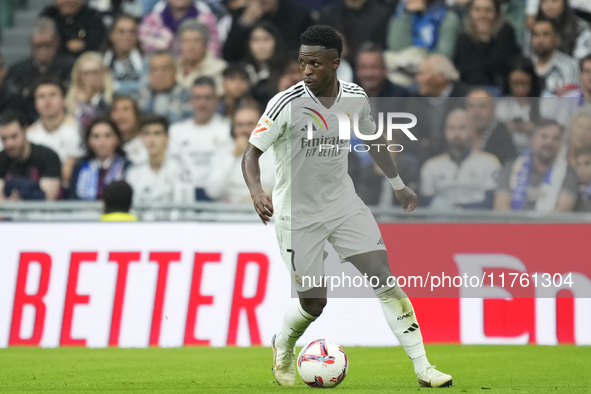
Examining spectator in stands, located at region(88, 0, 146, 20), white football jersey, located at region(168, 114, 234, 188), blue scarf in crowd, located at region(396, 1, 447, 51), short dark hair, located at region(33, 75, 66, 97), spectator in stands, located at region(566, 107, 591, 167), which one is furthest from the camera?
spectator in stands, located at region(88, 0, 146, 20)

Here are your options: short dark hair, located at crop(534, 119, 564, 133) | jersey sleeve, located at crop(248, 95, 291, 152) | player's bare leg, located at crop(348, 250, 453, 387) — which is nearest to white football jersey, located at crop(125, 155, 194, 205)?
short dark hair, located at crop(534, 119, 564, 133)

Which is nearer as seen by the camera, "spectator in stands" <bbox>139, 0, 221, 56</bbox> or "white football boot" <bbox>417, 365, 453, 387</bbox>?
"white football boot" <bbox>417, 365, 453, 387</bbox>

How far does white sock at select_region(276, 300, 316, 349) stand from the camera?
22.6 ft

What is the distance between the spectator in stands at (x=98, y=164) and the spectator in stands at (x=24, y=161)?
0.25m

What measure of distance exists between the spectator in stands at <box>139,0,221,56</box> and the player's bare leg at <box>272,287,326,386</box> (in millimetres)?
7128

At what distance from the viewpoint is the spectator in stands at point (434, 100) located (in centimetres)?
1019

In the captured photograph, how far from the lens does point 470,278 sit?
10.1 m

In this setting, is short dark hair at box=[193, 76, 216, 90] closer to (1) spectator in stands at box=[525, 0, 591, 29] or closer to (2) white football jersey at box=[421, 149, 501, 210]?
(2) white football jersey at box=[421, 149, 501, 210]

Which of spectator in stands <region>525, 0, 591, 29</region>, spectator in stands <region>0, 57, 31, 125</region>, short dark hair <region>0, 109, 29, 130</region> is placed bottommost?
short dark hair <region>0, 109, 29, 130</region>

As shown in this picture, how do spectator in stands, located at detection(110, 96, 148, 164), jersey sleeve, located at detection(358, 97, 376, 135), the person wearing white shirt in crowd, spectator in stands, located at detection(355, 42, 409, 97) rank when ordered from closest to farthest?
jersey sleeve, located at detection(358, 97, 376, 135), the person wearing white shirt in crowd, spectator in stands, located at detection(355, 42, 409, 97), spectator in stands, located at detection(110, 96, 148, 164)

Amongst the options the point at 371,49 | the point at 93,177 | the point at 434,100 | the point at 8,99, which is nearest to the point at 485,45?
the point at 371,49

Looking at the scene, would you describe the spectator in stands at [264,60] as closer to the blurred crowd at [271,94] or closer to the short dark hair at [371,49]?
the blurred crowd at [271,94]

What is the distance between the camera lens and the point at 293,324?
6.96 metres

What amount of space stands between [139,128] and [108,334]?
3.16m
